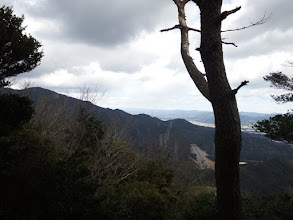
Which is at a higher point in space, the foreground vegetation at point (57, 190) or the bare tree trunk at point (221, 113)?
the bare tree trunk at point (221, 113)

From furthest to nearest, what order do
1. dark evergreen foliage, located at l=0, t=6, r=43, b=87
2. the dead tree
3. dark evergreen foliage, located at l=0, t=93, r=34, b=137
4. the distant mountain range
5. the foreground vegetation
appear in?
1. the distant mountain range
2. dark evergreen foliage, located at l=0, t=6, r=43, b=87
3. dark evergreen foliage, located at l=0, t=93, r=34, b=137
4. the foreground vegetation
5. the dead tree

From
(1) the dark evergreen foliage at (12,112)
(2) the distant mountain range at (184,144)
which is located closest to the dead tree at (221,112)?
(1) the dark evergreen foliage at (12,112)

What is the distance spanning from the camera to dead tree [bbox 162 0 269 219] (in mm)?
2223

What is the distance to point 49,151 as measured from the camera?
23.6 feet

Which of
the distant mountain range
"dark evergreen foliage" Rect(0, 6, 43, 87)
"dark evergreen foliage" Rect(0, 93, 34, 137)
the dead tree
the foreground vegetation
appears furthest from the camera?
the distant mountain range

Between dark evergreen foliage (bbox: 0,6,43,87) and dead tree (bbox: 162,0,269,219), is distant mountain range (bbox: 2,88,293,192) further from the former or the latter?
dead tree (bbox: 162,0,269,219)

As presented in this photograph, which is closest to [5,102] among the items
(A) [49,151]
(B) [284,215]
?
(A) [49,151]

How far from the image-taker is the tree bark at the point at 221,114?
2223mm

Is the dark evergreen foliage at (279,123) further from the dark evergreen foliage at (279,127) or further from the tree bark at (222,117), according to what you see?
the tree bark at (222,117)

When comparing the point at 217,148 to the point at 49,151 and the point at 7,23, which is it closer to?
the point at 49,151

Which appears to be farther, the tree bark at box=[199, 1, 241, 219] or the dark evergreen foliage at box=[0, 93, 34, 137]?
the dark evergreen foliage at box=[0, 93, 34, 137]

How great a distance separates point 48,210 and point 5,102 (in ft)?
15.2

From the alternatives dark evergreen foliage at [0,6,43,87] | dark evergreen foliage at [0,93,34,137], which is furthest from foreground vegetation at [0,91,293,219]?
dark evergreen foliage at [0,6,43,87]

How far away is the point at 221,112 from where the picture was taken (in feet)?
7.48
